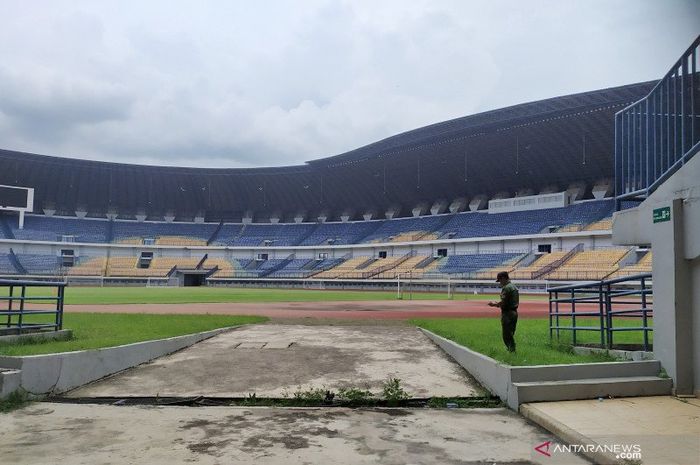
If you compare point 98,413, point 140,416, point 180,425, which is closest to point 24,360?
point 98,413

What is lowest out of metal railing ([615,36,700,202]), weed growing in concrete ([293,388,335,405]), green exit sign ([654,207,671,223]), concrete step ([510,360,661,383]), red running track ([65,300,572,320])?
weed growing in concrete ([293,388,335,405])

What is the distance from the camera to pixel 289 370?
33.5ft

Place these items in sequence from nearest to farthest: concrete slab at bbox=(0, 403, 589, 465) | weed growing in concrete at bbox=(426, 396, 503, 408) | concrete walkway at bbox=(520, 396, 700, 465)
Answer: concrete walkway at bbox=(520, 396, 700, 465), concrete slab at bbox=(0, 403, 589, 465), weed growing in concrete at bbox=(426, 396, 503, 408)

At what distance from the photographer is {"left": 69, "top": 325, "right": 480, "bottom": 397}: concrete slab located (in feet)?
28.8

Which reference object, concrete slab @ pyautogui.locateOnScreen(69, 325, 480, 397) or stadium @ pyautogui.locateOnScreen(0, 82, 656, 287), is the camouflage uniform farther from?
stadium @ pyautogui.locateOnScreen(0, 82, 656, 287)

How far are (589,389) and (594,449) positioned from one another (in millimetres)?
2357

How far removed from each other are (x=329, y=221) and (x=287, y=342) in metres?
79.4

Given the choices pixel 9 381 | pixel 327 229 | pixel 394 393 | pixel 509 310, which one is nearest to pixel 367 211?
pixel 327 229

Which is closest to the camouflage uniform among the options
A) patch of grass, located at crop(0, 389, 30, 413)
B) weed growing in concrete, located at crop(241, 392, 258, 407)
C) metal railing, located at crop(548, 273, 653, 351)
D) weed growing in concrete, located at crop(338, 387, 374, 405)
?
metal railing, located at crop(548, 273, 653, 351)

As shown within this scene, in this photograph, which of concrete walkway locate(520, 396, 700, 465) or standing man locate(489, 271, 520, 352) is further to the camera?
standing man locate(489, 271, 520, 352)

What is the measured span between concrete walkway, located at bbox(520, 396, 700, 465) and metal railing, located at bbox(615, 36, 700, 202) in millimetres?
3842

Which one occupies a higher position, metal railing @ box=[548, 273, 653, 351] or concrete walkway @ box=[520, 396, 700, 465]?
metal railing @ box=[548, 273, 653, 351]

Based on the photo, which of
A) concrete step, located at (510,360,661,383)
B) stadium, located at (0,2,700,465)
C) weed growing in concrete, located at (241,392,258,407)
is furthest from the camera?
weed growing in concrete, located at (241,392,258,407)

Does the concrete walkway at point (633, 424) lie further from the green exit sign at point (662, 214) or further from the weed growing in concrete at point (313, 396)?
the weed growing in concrete at point (313, 396)
